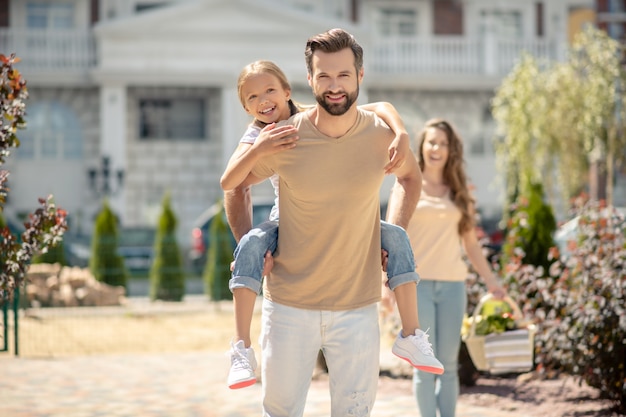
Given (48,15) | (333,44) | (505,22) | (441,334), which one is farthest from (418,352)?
(505,22)

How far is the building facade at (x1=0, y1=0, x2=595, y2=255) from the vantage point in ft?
90.1

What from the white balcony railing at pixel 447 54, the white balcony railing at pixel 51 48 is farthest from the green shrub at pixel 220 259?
the white balcony railing at pixel 447 54

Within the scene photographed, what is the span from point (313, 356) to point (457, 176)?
92.7 inches

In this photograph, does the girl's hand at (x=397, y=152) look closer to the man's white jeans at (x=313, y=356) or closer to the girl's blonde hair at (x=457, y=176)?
the man's white jeans at (x=313, y=356)

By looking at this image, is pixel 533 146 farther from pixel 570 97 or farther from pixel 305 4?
pixel 305 4

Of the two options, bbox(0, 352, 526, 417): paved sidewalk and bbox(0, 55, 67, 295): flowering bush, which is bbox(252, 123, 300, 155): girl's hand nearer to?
bbox(0, 55, 67, 295): flowering bush

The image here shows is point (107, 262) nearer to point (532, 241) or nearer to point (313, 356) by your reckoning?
point (532, 241)

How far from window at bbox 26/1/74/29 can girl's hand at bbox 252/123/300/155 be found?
26887 mm

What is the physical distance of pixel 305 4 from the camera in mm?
29906

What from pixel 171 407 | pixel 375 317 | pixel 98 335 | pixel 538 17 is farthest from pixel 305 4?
pixel 375 317

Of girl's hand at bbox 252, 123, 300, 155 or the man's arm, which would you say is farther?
the man's arm

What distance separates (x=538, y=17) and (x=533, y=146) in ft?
41.7

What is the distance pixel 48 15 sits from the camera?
1145 inches

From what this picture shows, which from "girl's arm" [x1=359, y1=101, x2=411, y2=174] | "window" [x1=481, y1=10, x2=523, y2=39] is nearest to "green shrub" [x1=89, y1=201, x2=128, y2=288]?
"girl's arm" [x1=359, y1=101, x2=411, y2=174]
